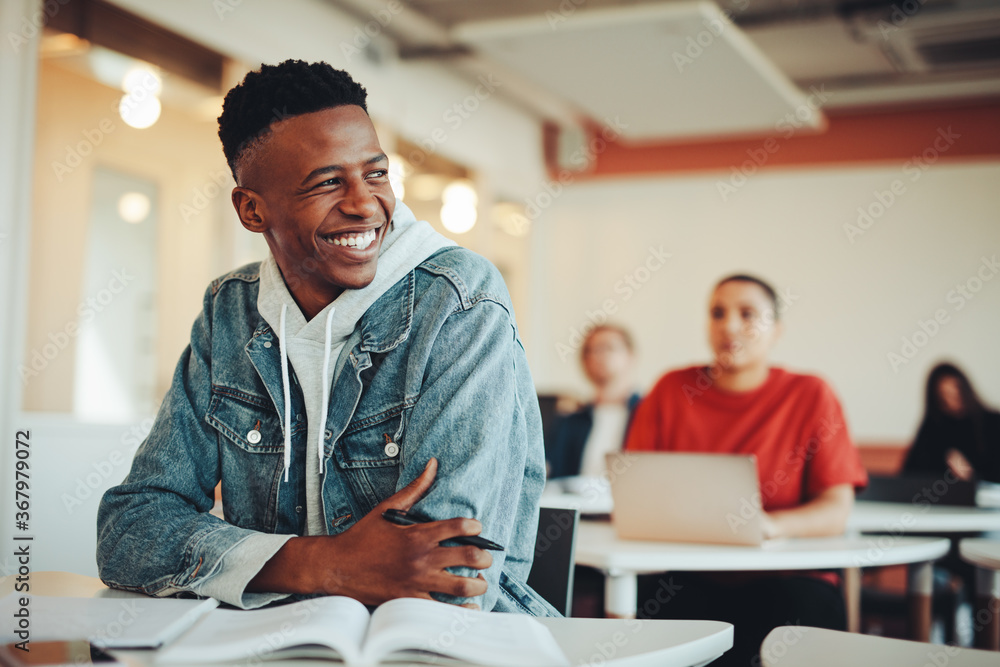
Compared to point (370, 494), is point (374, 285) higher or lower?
higher

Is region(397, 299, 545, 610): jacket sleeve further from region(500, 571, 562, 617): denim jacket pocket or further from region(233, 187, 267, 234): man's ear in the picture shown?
region(233, 187, 267, 234): man's ear

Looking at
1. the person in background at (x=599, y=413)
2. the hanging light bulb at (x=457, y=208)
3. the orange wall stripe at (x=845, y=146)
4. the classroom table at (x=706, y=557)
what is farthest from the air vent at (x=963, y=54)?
the classroom table at (x=706, y=557)

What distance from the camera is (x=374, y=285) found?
141 centimetres

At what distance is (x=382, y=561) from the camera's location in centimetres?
114

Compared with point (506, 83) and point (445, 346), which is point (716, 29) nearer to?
point (506, 83)

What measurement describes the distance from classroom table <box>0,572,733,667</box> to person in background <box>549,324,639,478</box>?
3.24 m

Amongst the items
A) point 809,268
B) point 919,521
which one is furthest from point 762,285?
point 809,268

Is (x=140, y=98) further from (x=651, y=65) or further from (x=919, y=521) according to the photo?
(x=919, y=521)

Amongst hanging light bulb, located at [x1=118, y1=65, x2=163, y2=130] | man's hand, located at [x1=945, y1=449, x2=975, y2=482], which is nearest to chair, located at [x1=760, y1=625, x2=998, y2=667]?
man's hand, located at [x1=945, y1=449, x2=975, y2=482]

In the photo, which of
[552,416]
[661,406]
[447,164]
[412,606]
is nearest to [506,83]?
[447,164]

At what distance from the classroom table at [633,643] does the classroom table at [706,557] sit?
0.80 m

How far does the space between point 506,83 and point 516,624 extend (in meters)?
6.27

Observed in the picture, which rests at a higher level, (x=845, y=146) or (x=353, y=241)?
(x=845, y=146)

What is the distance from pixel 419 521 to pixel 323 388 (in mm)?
298
